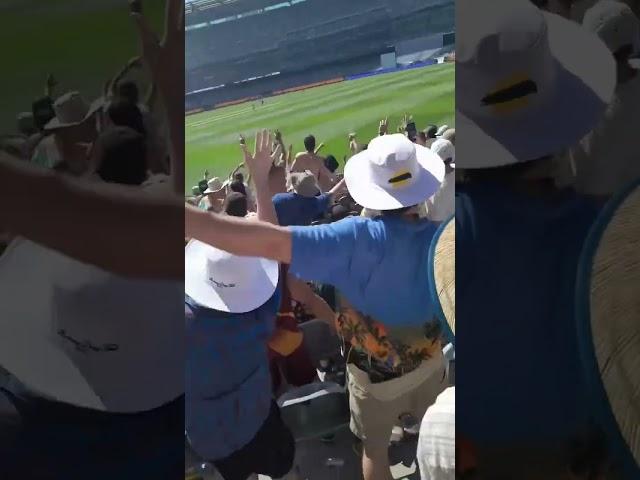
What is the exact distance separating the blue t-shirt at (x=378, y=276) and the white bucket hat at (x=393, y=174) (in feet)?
0.21

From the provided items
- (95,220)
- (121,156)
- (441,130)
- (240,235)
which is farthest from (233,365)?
(441,130)

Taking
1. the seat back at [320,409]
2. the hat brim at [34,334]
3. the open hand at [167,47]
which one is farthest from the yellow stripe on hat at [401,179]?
the hat brim at [34,334]

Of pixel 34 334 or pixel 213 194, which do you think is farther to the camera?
pixel 34 334

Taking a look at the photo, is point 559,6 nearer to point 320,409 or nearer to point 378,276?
point 378,276

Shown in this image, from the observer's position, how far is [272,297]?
2.53m

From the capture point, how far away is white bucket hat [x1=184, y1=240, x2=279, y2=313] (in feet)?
8.22

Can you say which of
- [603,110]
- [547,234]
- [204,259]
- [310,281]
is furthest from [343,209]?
[603,110]

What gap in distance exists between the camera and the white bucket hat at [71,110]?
2.63 metres

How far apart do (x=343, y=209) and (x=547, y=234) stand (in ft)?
2.08

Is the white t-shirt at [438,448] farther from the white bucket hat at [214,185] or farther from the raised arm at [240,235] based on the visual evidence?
the white bucket hat at [214,185]

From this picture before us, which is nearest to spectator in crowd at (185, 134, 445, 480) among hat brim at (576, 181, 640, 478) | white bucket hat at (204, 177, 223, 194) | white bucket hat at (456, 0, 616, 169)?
white bucket hat at (204, 177, 223, 194)

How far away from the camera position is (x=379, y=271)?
95.7 inches

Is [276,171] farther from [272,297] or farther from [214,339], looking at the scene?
[214,339]

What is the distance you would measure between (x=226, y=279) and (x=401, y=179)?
63 centimetres
